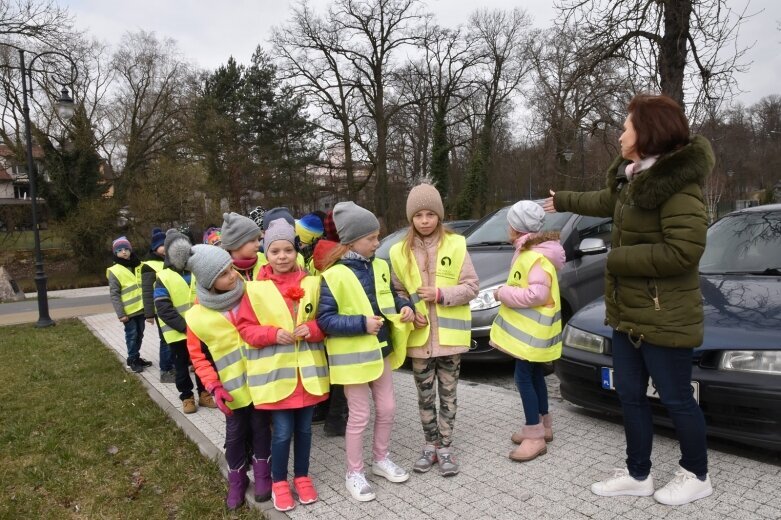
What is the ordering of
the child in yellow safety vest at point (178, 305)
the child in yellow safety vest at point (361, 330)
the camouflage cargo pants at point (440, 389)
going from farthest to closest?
the child in yellow safety vest at point (178, 305) < the camouflage cargo pants at point (440, 389) < the child in yellow safety vest at point (361, 330)

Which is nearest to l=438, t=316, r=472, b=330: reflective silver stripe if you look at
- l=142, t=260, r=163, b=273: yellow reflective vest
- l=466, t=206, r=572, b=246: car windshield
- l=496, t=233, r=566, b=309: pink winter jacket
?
l=496, t=233, r=566, b=309: pink winter jacket

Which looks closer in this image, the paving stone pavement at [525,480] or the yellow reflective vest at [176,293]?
the paving stone pavement at [525,480]

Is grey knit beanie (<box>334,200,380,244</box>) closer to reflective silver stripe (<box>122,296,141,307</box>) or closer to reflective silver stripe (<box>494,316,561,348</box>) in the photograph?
reflective silver stripe (<box>494,316,561,348</box>)

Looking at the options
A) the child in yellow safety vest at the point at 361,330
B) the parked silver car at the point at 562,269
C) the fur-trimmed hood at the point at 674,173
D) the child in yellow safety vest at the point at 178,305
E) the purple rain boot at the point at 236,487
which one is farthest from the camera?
the parked silver car at the point at 562,269

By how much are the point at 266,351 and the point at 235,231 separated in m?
1.09

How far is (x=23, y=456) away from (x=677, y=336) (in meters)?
4.71

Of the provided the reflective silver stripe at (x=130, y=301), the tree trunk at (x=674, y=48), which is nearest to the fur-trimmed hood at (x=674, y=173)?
the reflective silver stripe at (x=130, y=301)

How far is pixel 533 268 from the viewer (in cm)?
357

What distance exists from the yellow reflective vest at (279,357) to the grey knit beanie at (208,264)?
8.6 inches

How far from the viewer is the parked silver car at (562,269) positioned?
5.31 m

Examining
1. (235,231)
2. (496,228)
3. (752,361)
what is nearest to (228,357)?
(235,231)

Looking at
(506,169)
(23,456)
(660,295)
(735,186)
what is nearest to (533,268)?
(660,295)

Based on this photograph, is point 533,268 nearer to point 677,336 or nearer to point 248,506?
point 677,336

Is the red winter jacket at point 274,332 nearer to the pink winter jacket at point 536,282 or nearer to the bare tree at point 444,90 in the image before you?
the pink winter jacket at point 536,282
